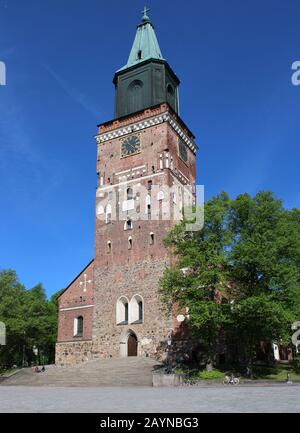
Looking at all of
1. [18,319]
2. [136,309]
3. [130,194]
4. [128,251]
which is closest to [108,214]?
[130,194]

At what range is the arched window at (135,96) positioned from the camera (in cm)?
4494

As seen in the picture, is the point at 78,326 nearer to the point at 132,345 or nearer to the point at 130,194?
the point at 132,345

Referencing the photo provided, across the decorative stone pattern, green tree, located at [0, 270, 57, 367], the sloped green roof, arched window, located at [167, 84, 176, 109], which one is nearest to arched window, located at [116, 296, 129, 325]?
green tree, located at [0, 270, 57, 367]

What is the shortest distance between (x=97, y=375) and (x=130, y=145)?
21.8m

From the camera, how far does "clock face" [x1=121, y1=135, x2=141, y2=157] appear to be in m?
43.9

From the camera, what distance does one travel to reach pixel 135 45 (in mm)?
48312

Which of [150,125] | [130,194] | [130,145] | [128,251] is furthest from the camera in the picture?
[130,145]

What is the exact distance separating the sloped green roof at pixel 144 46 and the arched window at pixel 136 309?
2315 cm

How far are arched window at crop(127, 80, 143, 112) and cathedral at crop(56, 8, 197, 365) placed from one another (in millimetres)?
100

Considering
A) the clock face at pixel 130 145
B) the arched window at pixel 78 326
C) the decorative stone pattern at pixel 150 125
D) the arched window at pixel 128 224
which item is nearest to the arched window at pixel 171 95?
the decorative stone pattern at pixel 150 125

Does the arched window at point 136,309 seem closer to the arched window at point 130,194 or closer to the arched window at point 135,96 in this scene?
the arched window at point 130,194

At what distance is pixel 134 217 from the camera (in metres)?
41.4

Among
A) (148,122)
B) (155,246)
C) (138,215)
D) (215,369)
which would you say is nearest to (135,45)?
(148,122)

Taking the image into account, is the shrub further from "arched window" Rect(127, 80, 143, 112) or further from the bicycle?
"arched window" Rect(127, 80, 143, 112)
